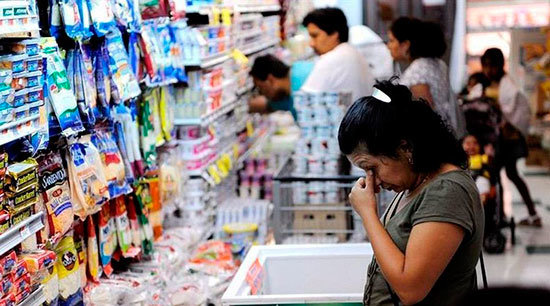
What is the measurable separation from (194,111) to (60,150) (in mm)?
2108

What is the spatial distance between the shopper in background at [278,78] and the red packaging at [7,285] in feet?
12.8

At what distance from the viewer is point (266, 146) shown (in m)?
8.34

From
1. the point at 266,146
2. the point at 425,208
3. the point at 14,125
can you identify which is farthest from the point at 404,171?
the point at 266,146

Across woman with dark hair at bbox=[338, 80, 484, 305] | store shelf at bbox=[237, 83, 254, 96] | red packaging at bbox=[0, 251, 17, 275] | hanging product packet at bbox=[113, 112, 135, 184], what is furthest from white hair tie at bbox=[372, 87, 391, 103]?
store shelf at bbox=[237, 83, 254, 96]

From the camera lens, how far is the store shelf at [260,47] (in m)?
7.25

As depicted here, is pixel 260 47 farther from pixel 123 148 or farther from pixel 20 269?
pixel 20 269

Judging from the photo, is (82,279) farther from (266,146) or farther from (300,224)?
(266,146)

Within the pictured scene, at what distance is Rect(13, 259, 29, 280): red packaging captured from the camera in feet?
8.85

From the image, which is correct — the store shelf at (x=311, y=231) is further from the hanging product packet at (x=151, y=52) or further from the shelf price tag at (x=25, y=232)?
the shelf price tag at (x=25, y=232)

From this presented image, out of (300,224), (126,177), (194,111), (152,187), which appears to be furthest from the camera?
(194,111)

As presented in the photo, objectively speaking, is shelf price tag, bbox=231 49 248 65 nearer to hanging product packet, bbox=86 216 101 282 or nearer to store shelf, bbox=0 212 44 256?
hanging product packet, bbox=86 216 101 282

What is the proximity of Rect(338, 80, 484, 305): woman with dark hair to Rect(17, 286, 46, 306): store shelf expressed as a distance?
3.88 feet

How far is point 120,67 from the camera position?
3.78 meters

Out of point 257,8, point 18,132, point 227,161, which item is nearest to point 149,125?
point 18,132
